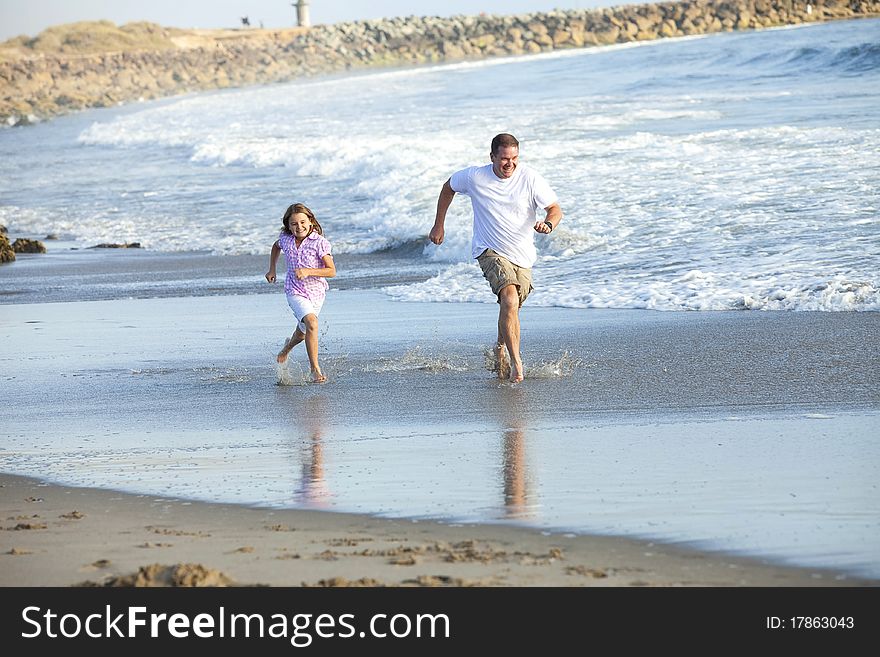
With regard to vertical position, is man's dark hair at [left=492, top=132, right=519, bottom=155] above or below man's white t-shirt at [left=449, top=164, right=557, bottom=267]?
above

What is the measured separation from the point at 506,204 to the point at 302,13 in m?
117

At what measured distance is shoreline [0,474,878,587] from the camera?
4.13 m

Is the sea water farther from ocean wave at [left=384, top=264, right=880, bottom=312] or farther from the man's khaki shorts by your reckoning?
the man's khaki shorts

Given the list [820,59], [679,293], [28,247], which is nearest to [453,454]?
[679,293]

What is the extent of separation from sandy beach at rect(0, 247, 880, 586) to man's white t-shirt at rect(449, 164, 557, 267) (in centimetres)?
77

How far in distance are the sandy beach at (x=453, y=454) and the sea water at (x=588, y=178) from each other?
1978 millimetres

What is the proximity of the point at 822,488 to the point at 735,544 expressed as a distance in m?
0.87

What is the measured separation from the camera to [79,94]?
8994cm

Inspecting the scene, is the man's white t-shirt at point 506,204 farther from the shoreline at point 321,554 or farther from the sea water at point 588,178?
the shoreline at point 321,554

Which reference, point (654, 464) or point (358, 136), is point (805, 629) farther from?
point (358, 136)

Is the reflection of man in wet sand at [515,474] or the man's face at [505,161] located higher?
the man's face at [505,161]

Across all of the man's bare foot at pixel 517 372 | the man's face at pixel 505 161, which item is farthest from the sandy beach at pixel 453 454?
the man's face at pixel 505 161

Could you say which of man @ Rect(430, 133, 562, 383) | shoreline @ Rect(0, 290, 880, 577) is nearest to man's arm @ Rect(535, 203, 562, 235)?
man @ Rect(430, 133, 562, 383)

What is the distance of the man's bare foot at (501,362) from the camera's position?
8180 mm
